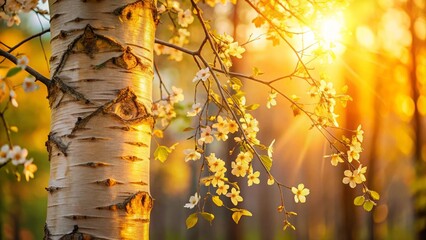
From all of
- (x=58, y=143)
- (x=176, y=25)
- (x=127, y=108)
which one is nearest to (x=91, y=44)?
(x=127, y=108)

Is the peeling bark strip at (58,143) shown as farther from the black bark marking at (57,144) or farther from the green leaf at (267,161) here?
the green leaf at (267,161)

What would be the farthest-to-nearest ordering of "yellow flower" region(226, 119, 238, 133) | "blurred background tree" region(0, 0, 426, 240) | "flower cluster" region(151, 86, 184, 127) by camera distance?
"blurred background tree" region(0, 0, 426, 240) < "flower cluster" region(151, 86, 184, 127) < "yellow flower" region(226, 119, 238, 133)

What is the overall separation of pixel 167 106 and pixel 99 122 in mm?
1348

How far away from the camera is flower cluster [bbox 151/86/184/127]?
335 centimetres

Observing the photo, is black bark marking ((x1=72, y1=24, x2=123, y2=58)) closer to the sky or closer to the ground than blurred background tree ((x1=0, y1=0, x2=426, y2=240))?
closer to the ground

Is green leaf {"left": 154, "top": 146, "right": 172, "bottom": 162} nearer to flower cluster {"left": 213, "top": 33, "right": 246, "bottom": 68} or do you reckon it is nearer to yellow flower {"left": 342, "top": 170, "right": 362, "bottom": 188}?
flower cluster {"left": 213, "top": 33, "right": 246, "bottom": 68}

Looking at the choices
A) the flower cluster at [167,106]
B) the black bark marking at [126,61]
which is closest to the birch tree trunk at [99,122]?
the black bark marking at [126,61]

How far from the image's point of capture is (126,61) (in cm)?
211

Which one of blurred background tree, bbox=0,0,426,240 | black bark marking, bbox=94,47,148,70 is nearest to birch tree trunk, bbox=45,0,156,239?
black bark marking, bbox=94,47,148,70

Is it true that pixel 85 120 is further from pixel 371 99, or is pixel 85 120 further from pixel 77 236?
pixel 371 99

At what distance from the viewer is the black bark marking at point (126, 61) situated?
208cm

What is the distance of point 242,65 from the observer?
12492 mm

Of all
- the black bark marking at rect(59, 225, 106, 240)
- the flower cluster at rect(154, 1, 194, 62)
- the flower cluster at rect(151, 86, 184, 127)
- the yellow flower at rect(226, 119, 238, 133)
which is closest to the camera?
the black bark marking at rect(59, 225, 106, 240)

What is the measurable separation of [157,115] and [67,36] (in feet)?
4.26
